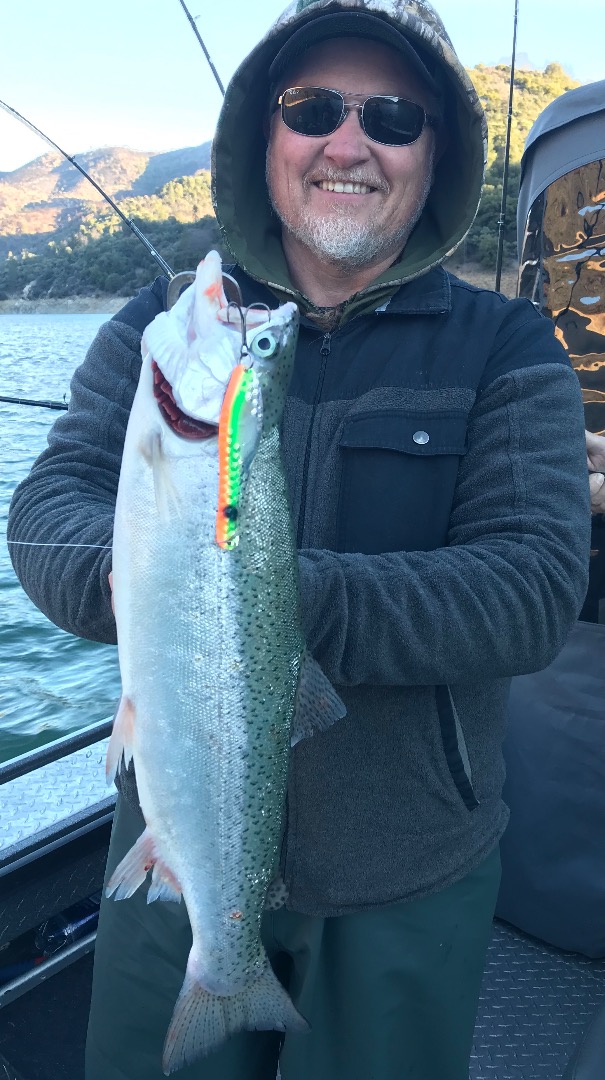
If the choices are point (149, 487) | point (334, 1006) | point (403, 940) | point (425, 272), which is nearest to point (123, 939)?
point (334, 1006)

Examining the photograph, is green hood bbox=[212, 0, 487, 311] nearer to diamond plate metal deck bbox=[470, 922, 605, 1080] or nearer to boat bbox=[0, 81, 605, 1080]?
boat bbox=[0, 81, 605, 1080]

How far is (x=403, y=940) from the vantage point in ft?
6.77

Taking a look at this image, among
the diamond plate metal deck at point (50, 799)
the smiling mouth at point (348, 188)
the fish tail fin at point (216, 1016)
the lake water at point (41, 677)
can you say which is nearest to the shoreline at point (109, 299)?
the lake water at point (41, 677)

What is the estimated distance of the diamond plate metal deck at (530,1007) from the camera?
3.05m

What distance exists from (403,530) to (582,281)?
1701 mm

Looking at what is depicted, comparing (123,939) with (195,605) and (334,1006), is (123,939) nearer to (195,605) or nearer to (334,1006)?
(334,1006)

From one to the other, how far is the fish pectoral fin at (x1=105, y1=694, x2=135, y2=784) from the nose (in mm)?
1635

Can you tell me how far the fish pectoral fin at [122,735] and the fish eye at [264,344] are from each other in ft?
2.49

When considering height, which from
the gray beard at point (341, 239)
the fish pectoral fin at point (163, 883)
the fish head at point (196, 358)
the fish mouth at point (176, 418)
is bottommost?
the fish pectoral fin at point (163, 883)

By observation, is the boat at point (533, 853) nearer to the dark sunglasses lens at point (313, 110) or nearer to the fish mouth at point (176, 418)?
the dark sunglasses lens at point (313, 110)

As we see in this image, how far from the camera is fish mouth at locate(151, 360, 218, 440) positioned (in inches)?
60.2

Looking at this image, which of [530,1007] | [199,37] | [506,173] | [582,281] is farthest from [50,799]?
[506,173]

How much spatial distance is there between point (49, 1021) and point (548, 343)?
327 centimetres

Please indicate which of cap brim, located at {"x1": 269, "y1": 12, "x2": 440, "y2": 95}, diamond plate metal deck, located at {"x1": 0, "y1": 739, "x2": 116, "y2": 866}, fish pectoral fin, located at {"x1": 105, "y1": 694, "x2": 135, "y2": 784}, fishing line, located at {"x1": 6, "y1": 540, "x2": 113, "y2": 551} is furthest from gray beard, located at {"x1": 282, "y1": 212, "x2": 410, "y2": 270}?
diamond plate metal deck, located at {"x1": 0, "y1": 739, "x2": 116, "y2": 866}
